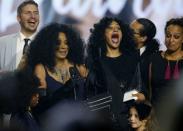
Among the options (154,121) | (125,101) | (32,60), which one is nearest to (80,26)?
(32,60)

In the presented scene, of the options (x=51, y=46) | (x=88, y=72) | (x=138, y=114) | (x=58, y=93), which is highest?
(x=51, y=46)

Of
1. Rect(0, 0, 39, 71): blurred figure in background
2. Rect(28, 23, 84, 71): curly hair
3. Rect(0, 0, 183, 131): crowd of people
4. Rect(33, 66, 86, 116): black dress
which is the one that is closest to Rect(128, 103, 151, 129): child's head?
Rect(0, 0, 183, 131): crowd of people

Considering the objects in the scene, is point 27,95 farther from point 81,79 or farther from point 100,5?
point 100,5

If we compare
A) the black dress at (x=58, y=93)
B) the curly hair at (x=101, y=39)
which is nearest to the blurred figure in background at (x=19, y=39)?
the black dress at (x=58, y=93)

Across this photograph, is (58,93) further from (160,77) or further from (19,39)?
(160,77)

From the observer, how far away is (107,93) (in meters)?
2.83

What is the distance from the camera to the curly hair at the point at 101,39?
283 centimetres

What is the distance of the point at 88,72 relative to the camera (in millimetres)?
2828

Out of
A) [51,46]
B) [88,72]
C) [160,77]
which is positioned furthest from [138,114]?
[51,46]

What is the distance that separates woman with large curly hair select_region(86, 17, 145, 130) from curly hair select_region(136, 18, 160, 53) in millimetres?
97

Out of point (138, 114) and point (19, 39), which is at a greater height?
point (19, 39)

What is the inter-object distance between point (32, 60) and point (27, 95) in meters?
0.21

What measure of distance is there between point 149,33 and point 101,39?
298 mm

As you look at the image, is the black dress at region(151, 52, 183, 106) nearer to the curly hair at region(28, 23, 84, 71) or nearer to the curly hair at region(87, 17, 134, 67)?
the curly hair at region(87, 17, 134, 67)
